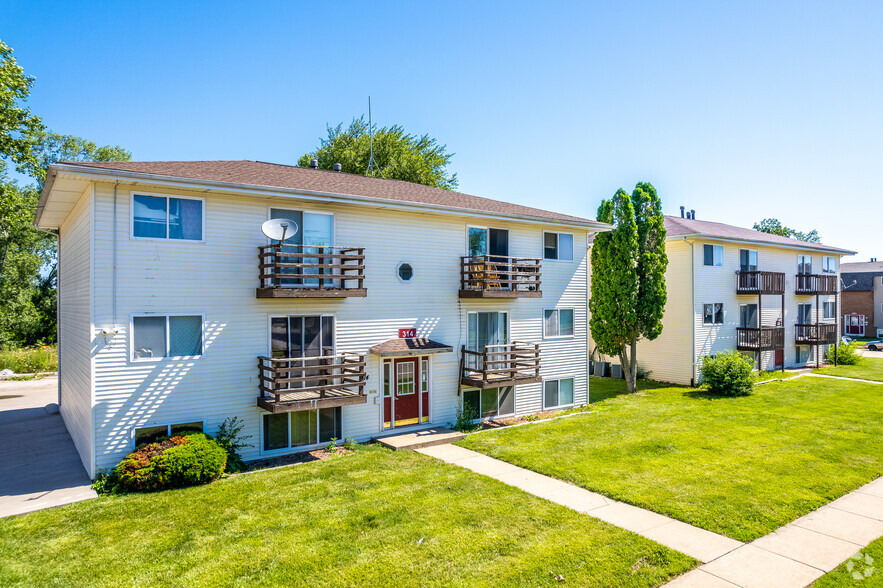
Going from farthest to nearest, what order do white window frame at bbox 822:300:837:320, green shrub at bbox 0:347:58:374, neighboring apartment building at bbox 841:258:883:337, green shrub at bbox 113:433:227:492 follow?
neighboring apartment building at bbox 841:258:883:337
white window frame at bbox 822:300:837:320
green shrub at bbox 0:347:58:374
green shrub at bbox 113:433:227:492

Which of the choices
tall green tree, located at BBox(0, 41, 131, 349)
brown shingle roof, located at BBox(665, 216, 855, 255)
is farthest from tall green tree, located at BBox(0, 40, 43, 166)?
brown shingle roof, located at BBox(665, 216, 855, 255)

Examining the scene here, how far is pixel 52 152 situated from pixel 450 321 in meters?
41.2

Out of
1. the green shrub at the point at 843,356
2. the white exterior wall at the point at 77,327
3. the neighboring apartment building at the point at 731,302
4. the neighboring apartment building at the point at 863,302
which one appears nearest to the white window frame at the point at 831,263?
the neighboring apartment building at the point at 731,302

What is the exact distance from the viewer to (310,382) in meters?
12.7

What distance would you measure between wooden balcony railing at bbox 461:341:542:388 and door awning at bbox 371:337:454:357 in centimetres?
116

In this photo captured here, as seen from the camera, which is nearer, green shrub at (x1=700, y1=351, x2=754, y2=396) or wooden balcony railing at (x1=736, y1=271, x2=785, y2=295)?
green shrub at (x1=700, y1=351, x2=754, y2=396)

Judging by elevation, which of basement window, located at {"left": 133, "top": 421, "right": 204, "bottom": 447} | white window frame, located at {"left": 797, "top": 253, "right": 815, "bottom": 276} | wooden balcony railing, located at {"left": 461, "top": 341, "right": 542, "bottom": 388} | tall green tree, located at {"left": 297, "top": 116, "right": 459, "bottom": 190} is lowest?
basement window, located at {"left": 133, "top": 421, "right": 204, "bottom": 447}

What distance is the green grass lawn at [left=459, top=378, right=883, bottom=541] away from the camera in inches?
368

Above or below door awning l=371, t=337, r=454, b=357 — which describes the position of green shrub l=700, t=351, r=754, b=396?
below

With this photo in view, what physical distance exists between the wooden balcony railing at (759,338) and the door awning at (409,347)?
62.2 feet

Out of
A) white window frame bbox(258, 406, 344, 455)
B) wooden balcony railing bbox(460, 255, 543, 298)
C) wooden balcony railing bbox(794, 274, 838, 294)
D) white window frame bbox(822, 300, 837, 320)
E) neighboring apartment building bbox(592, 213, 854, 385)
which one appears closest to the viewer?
white window frame bbox(258, 406, 344, 455)

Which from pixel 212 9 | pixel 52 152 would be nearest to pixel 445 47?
pixel 212 9

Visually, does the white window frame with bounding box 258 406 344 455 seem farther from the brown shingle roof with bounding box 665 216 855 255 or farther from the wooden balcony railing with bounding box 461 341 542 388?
the brown shingle roof with bounding box 665 216 855 255

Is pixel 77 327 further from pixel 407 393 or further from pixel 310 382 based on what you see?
pixel 407 393
